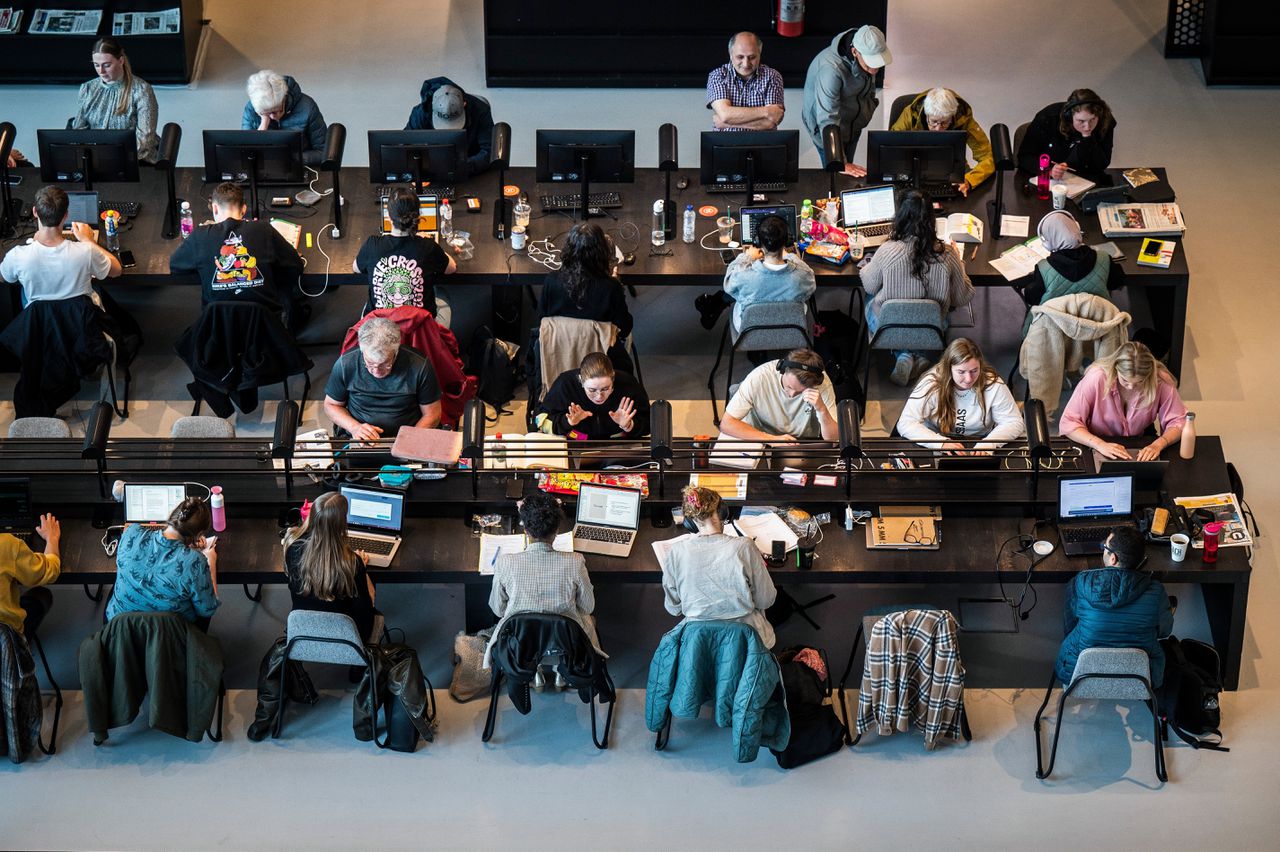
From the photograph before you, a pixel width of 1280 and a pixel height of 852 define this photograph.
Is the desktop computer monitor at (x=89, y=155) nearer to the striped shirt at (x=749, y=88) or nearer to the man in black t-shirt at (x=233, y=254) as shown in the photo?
the man in black t-shirt at (x=233, y=254)

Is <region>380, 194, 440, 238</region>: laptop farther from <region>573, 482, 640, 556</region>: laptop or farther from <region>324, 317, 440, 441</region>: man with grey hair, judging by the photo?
<region>573, 482, 640, 556</region>: laptop

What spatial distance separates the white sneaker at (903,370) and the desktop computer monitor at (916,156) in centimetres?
107

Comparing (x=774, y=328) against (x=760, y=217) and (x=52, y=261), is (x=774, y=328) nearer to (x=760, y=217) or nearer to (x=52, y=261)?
(x=760, y=217)

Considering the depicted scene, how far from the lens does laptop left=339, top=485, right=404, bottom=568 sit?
297 inches

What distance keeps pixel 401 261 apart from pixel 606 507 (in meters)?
2.05

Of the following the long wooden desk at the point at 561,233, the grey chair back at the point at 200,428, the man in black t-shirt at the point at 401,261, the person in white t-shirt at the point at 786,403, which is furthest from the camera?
the long wooden desk at the point at 561,233

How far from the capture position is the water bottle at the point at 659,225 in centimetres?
945

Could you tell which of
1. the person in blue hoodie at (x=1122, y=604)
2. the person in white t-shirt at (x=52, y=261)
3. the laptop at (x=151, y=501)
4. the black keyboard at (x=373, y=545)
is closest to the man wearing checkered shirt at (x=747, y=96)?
the person in white t-shirt at (x=52, y=261)

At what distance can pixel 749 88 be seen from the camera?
10492 mm

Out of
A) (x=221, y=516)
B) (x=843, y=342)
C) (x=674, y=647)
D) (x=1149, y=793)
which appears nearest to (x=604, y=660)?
(x=674, y=647)

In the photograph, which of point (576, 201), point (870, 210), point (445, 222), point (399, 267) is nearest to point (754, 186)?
point (870, 210)

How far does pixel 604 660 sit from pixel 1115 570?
7.23ft

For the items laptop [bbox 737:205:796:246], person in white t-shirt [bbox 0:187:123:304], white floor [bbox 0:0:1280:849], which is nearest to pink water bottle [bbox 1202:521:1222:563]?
white floor [bbox 0:0:1280:849]

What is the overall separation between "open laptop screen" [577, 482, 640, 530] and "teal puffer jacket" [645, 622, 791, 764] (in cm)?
66
